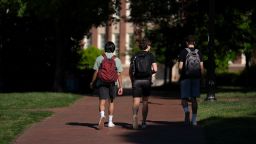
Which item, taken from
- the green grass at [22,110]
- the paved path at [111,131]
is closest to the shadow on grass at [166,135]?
the paved path at [111,131]

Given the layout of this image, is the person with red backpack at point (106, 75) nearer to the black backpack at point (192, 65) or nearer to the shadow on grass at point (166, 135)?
the shadow on grass at point (166, 135)

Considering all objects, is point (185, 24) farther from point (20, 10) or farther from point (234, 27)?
point (20, 10)

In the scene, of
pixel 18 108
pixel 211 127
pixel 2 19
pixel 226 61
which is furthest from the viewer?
pixel 226 61

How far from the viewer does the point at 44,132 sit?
44.7 ft

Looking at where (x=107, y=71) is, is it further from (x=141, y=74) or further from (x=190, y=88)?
(x=190, y=88)

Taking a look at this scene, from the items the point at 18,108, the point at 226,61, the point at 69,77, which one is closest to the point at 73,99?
the point at 18,108

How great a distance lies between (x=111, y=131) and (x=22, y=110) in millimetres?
6117

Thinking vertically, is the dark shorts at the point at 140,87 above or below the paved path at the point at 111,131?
above

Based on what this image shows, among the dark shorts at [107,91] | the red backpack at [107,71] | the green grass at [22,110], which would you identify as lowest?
the green grass at [22,110]

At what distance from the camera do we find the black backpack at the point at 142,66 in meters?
13.8

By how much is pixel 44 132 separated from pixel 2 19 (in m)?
20.7

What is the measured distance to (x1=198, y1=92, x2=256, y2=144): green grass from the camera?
11.8 metres

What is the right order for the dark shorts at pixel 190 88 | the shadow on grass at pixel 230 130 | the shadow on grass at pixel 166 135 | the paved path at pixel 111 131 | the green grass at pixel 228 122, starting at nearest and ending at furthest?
the shadow on grass at pixel 230 130 → the green grass at pixel 228 122 → the shadow on grass at pixel 166 135 → the paved path at pixel 111 131 → the dark shorts at pixel 190 88

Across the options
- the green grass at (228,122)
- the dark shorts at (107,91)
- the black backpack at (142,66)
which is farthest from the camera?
the dark shorts at (107,91)
